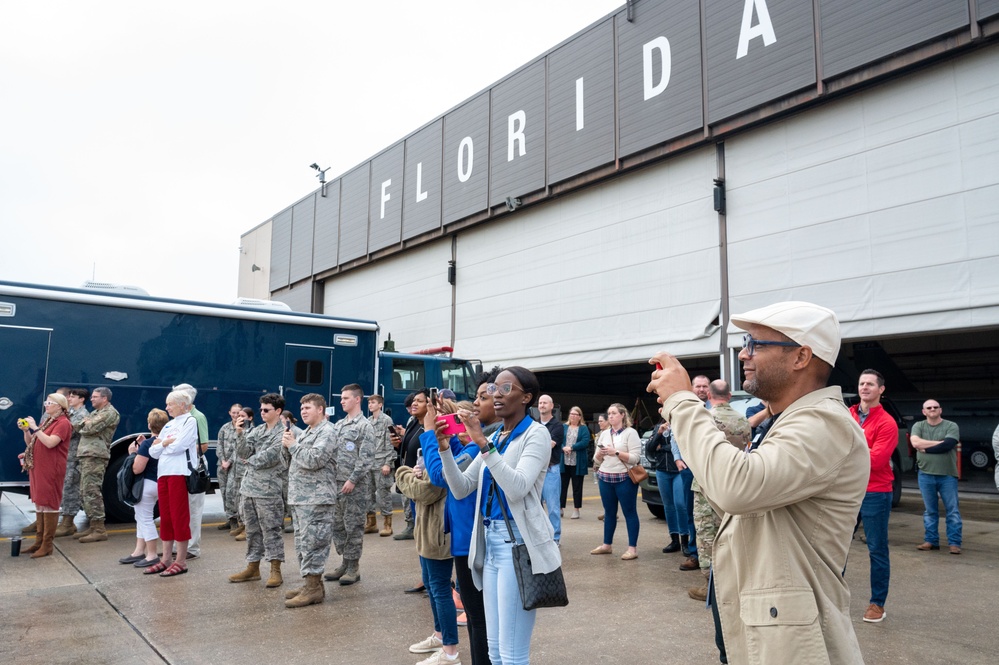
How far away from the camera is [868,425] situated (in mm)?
5609

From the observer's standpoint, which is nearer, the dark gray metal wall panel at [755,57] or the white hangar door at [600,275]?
the dark gray metal wall panel at [755,57]

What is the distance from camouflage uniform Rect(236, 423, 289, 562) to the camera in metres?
6.55

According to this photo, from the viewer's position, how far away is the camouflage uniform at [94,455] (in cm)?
877

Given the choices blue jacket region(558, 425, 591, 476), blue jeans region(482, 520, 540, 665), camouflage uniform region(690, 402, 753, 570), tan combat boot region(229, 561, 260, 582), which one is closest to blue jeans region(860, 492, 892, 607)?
camouflage uniform region(690, 402, 753, 570)

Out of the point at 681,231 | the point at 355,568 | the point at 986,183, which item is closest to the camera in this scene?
the point at 355,568

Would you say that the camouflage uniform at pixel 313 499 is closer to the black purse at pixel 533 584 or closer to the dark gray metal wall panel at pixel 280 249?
the black purse at pixel 533 584

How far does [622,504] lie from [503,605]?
16.7 ft

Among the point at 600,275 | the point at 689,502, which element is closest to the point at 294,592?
the point at 689,502

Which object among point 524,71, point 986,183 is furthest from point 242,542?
point 524,71

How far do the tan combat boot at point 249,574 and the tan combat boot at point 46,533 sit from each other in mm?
2527

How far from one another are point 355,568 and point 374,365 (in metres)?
5.83

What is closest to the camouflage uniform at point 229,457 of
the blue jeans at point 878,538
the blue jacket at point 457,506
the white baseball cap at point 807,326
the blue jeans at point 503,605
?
the blue jacket at point 457,506

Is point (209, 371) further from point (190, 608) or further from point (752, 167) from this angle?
point (752, 167)

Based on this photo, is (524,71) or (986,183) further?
(524,71)
